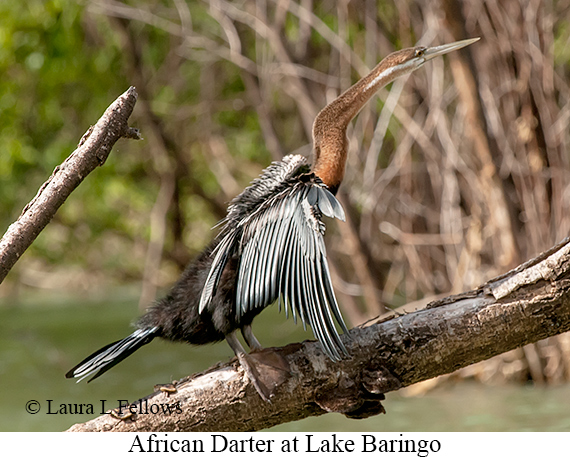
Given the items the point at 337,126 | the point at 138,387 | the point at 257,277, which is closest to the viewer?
the point at 257,277

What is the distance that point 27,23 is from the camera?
629cm

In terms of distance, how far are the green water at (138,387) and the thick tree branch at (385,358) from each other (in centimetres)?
21

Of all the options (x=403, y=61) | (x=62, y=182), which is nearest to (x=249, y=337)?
(x=62, y=182)

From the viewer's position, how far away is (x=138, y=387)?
5965 millimetres

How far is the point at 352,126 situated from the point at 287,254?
413 cm

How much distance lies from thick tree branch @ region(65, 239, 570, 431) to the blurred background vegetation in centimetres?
231

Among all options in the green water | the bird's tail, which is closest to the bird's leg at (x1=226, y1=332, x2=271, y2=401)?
the green water

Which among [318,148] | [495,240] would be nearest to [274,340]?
[495,240]

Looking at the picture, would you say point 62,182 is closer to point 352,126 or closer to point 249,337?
point 249,337

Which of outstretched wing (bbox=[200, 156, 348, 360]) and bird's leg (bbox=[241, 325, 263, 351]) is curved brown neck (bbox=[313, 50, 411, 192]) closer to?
outstretched wing (bbox=[200, 156, 348, 360])

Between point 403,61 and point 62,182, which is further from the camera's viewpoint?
point 403,61

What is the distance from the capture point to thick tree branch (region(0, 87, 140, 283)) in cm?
196
